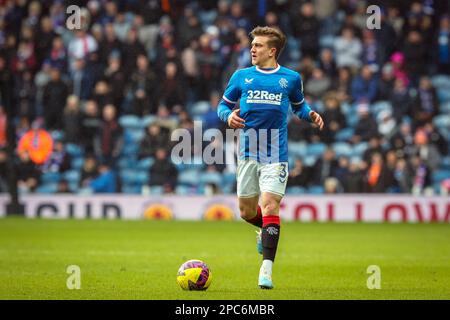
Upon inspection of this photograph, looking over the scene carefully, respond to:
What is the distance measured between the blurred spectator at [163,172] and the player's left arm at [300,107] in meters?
12.9

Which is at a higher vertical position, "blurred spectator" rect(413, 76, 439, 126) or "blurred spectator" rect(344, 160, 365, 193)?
"blurred spectator" rect(413, 76, 439, 126)

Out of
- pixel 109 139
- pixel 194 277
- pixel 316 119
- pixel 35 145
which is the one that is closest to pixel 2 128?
pixel 35 145

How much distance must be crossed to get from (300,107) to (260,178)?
0.91 m

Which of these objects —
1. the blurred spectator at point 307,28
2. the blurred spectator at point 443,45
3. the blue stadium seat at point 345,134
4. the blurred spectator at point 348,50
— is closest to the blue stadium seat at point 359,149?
the blue stadium seat at point 345,134

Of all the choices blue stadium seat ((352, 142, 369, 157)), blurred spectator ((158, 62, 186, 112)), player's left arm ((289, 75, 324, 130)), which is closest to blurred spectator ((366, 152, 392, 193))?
blue stadium seat ((352, 142, 369, 157))

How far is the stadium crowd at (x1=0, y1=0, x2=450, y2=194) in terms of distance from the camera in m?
23.1

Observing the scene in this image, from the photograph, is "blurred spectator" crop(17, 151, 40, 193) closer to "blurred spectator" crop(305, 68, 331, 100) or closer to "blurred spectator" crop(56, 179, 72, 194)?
"blurred spectator" crop(56, 179, 72, 194)

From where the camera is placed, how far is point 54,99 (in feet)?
79.9

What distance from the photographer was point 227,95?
10.2 metres

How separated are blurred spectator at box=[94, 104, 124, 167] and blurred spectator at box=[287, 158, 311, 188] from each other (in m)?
4.34
